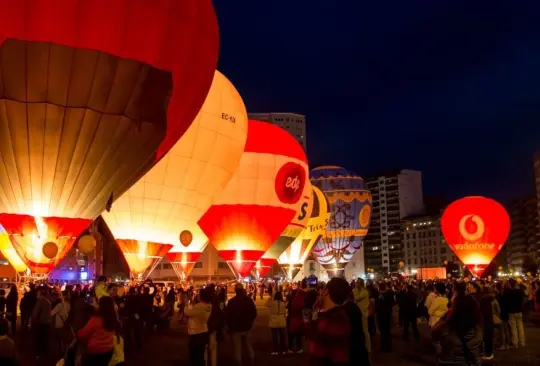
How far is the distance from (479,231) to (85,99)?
26746 millimetres

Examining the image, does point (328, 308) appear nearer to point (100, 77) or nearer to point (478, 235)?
point (100, 77)

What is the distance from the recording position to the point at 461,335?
603 centimetres

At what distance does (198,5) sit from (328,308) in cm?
1091

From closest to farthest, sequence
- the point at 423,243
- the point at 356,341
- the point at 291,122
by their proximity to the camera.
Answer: the point at 356,341 < the point at 291,122 < the point at 423,243

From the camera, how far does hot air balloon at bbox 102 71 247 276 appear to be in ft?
68.8

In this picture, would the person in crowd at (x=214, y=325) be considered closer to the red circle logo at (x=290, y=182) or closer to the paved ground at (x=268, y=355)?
the paved ground at (x=268, y=355)

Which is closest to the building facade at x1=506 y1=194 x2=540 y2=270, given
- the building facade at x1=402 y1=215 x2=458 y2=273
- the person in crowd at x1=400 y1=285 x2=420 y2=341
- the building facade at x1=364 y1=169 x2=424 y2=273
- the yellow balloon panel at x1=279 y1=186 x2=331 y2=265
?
the building facade at x1=402 y1=215 x2=458 y2=273

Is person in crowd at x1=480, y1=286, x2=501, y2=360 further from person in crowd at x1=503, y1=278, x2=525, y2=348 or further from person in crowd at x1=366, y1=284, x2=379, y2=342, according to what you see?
person in crowd at x1=366, y1=284, x2=379, y2=342

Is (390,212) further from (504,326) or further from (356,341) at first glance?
(356,341)

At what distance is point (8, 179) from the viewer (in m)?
13.7

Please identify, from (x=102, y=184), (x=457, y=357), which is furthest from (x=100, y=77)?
(x=457, y=357)

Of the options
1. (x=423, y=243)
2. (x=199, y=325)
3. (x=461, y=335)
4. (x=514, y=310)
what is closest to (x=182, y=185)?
(x=514, y=310)

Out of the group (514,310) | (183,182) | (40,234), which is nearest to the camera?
(514,310)

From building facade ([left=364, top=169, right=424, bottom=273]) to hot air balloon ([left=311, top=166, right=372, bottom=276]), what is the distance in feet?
285
